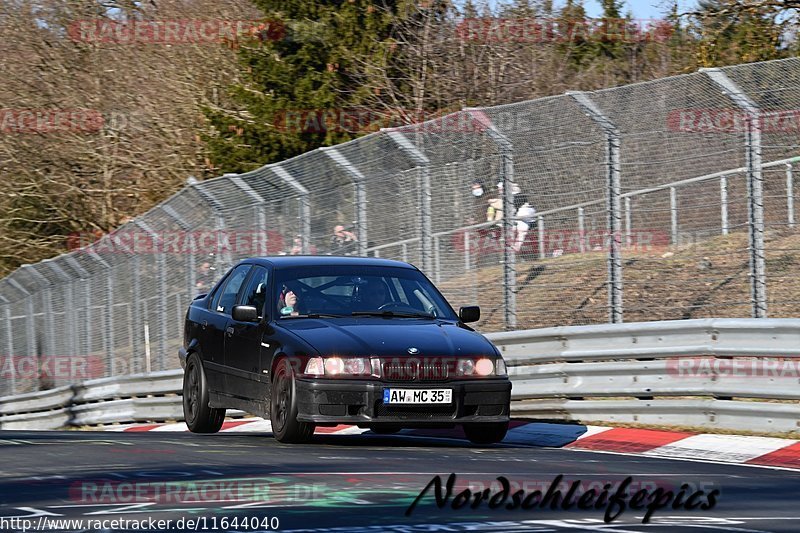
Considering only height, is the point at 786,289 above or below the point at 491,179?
below

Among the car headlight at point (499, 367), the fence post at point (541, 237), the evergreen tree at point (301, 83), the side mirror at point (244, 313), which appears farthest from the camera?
the evergreen tree at point (301, 83)

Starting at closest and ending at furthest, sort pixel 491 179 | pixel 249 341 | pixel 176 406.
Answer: pixel 249 341 < pixel 491 179 < pixel 176 406

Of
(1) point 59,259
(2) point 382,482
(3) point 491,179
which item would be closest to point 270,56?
(1) point 59,259

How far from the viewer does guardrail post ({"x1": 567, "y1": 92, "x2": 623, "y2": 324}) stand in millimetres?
12523

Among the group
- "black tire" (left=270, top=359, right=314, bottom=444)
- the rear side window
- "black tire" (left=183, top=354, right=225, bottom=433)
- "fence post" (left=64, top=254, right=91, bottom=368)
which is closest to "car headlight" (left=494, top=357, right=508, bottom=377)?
"black tire" (left=270, top=359, right=314, bottom=444)

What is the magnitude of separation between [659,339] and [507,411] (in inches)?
67.5

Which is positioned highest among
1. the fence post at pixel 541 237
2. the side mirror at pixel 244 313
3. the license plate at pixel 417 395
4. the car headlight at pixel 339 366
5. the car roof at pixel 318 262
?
the fence post at pixel 541 237

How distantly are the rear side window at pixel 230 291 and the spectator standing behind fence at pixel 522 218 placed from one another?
110 inches

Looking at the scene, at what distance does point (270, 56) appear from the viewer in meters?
33.9

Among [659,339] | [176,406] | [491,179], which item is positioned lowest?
[176,406]

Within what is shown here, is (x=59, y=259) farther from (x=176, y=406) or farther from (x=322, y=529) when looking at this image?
(x=322, y=529)

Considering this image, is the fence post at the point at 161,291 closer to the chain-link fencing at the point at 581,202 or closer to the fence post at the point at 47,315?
the chain-link fencing at the point at 581,202

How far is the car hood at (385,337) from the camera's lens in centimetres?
1021

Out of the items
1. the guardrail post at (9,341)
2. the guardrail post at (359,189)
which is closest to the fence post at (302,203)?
the guardrail post at (359,189)
